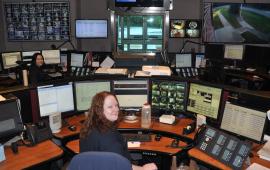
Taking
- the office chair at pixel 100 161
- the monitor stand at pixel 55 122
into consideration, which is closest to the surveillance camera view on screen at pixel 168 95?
the monitor stand at pixel 55 122

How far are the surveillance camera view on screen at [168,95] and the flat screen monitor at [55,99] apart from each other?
2.79 ft

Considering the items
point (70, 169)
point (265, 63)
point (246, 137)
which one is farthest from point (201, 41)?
point (70, 169)

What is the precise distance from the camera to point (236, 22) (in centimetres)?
727

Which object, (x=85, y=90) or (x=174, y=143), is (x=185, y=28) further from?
(x=174, y=143)

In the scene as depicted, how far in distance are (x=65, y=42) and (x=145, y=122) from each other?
4.74 meters

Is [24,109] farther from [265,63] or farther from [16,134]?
[265,63]

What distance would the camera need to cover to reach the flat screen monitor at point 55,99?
3000mm

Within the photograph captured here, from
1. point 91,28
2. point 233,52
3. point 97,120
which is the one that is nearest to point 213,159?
point 97,120

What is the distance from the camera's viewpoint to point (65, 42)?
7.40 m

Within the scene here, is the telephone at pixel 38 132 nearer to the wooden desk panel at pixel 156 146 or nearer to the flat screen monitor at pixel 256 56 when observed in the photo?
the wooden desk panel at pixel 156 146

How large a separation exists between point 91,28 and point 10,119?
15.4 ft

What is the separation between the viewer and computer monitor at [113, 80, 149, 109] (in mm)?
3373

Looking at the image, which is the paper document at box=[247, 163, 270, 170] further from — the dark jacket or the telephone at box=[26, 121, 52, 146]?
the telephone at box=[26, 121, 52, 146]

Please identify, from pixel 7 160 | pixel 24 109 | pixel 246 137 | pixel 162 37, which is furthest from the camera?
pixel 162 37
